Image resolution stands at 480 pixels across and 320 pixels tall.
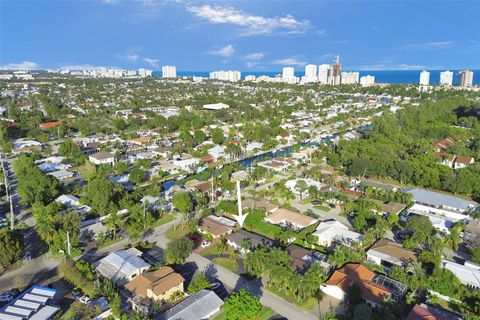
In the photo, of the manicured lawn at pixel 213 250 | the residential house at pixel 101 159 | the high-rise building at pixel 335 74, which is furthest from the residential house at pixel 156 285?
the high-rise building at pixel 335 74

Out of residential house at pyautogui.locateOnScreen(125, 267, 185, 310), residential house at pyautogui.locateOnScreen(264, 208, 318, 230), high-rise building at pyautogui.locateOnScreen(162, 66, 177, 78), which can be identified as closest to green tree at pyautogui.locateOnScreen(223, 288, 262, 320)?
residential house at pyautogui.locateOnScreen(125, 267, 185, 310)

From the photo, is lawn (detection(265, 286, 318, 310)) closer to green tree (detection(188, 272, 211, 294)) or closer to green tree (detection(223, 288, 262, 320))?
green tree (detection(223, 288, 262, 320))

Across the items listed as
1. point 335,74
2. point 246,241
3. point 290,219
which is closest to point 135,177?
point 290,219

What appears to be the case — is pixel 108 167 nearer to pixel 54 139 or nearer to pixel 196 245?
pixel 196 245

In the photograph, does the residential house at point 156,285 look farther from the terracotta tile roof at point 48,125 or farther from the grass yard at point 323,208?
the terracotta tile roof at point 48,125

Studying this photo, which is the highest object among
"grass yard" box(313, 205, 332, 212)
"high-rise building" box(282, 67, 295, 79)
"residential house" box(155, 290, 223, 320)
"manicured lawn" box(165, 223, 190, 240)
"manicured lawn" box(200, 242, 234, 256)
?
"high-rise building" box(282, 67, 295, 79)

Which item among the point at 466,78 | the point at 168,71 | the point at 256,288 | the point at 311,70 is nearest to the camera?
the point at 256,288

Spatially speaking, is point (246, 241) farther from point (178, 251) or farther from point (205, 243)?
point (178, 251)
